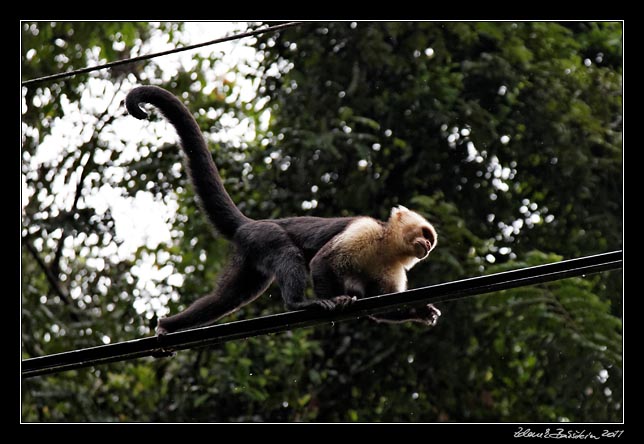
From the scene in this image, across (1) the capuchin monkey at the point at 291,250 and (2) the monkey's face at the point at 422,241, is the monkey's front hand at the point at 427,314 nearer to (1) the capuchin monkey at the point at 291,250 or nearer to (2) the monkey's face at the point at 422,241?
(1) the capuchin monkey at the point at 291,250

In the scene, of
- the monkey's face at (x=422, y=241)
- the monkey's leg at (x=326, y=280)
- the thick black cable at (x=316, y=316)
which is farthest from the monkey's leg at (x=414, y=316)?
the thick black cable at (x=316, y=316)

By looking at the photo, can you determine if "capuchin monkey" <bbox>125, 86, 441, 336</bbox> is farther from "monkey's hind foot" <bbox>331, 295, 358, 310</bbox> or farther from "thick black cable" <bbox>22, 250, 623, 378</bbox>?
"thick black cable" <bbox>22, 250, 623, 378</bbox>

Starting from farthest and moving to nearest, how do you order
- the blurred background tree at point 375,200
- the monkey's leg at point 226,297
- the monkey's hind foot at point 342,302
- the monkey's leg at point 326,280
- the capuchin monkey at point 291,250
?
the blurred background tree at point 375,200
the monkey's leg at point 226,297
the capuchin monkey at point 291,250
the monkey's leg at point 326,280
the monkey's hind foot at point 342,302

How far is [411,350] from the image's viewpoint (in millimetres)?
10289

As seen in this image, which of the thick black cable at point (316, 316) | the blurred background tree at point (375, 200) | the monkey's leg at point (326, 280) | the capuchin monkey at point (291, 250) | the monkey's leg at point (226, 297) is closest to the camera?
the thick black cable at point (316, 316)

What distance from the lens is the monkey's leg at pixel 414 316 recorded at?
221 inches

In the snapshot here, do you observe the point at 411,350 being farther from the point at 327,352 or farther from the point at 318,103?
the point at 318,103

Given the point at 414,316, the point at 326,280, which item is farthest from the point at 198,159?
the point at 414,316

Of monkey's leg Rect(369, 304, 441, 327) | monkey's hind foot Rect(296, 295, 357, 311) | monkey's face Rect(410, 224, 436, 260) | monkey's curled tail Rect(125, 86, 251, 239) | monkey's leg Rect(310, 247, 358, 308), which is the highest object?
monkey's curled tail Rect(125, 86, 251, 239)

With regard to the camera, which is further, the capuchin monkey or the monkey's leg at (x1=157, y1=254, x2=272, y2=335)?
the monkey's leg at (x1=157, y1=254, x2=272, y2=335)

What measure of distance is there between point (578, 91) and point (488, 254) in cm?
219

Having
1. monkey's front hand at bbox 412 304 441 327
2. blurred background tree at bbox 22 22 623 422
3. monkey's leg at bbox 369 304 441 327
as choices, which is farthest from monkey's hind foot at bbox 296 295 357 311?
blurred background tree at bbox 22 22 623 422

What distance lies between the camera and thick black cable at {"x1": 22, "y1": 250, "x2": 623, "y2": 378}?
12.9 feet

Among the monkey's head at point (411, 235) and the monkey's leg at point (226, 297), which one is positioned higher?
the monkey's head at point (411, 235)
